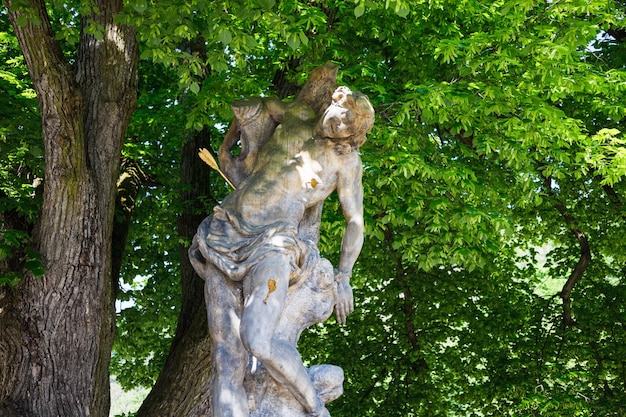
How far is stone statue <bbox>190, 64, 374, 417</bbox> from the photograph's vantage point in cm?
538

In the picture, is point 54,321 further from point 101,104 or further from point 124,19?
point 124,19

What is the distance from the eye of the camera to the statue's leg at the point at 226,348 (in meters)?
5.37

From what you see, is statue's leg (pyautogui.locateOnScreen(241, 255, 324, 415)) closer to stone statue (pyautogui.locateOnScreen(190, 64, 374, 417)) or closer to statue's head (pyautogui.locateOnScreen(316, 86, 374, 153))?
stone statue (pyautogui.locateOnScreen(190, 64, 374, 417))

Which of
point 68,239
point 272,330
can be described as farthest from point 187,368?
point 272,330

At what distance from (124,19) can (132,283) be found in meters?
6.53

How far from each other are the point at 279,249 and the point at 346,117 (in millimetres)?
934

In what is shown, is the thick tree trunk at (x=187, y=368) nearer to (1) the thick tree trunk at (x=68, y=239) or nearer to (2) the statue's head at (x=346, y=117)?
(1) the thick tree trunk at (x=68, y=239)

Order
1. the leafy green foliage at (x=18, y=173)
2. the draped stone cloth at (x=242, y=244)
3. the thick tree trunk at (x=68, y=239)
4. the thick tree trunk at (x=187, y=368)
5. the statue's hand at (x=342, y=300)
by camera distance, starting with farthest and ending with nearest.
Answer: the thick tree trunk at (x=187, y=368)
the leafy green foliage at (x=18, y=173)
the thick tree trunk at (x=68, y=239)
the statue's hand at (x=342, y=300)
the draped stone cloth at (x=242, y=244)

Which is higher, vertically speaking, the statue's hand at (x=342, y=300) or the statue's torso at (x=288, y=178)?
the statue's torso at (x=288, y=178)

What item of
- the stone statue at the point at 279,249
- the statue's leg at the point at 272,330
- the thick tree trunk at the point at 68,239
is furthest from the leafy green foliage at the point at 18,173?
the statue's leg at the point at 272,330

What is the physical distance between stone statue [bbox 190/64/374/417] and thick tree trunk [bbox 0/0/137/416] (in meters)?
2.25

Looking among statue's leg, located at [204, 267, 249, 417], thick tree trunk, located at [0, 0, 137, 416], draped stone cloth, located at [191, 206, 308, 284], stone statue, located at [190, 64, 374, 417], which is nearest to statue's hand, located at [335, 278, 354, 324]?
stone statue, located at [190, 64, 374, 417]

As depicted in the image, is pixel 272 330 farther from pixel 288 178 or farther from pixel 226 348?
pixel 288 178

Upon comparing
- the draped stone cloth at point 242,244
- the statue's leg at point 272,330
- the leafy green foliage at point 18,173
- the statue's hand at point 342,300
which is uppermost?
the leafy green foliage at point 18,173
